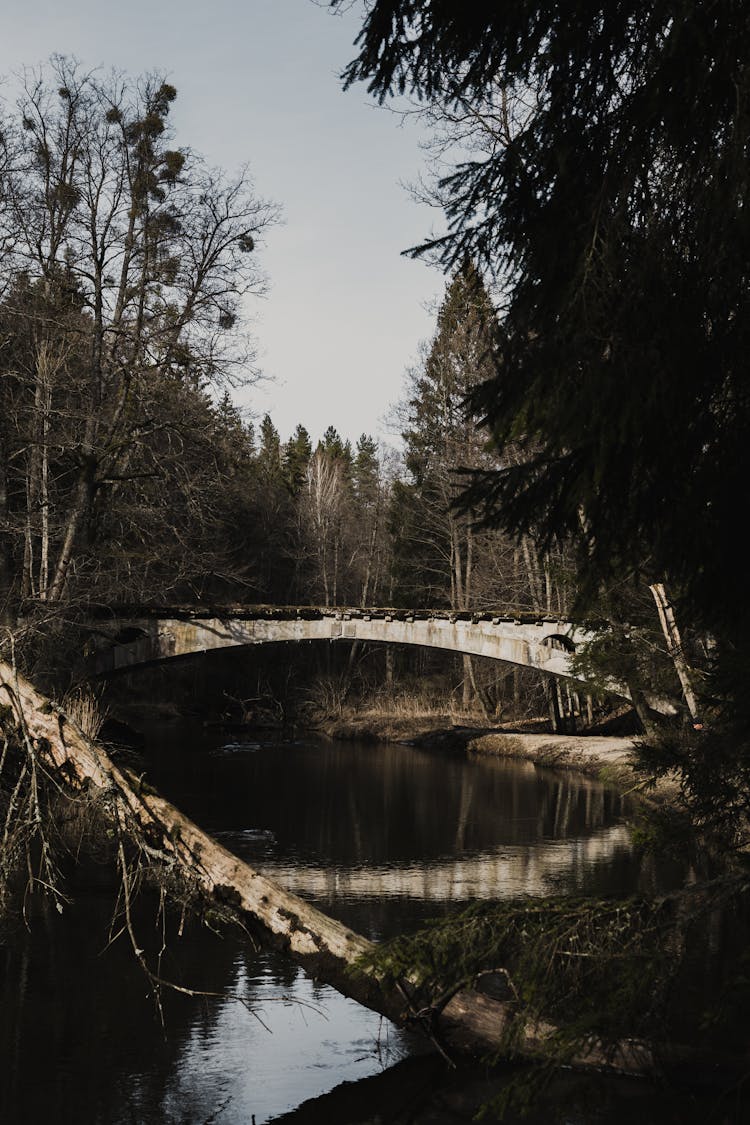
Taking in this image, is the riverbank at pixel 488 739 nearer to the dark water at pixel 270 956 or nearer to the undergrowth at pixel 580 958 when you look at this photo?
the dark water at pixel 270 956

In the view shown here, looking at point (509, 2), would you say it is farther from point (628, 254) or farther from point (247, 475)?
point (247, 475)

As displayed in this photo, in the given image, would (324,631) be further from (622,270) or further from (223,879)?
(622,270)

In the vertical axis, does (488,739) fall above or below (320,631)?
below

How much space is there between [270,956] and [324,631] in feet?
63.6

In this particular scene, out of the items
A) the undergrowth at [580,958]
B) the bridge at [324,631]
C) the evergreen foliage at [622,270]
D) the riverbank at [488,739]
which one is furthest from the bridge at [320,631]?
the evergreen foliage at [622,270]

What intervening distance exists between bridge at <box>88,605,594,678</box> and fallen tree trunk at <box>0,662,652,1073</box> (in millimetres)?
19016

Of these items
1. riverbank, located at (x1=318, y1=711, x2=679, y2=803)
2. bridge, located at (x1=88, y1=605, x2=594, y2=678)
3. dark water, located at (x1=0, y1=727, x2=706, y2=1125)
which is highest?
bridge, located at (x1=88, y1=605, x2=594, y2=678)

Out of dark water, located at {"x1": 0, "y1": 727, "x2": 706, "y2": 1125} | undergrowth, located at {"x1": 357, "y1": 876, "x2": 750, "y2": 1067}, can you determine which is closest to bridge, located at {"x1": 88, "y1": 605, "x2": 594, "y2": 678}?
dark water, located at {"x1": 0, "y1": 727, "x2": 706, "y2": 1125}

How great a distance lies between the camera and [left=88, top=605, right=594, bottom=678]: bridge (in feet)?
89.7

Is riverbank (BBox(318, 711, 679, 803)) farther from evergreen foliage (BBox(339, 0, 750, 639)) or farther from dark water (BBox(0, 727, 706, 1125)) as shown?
evergreen foliage (BBox(339, 0, 750, 639))

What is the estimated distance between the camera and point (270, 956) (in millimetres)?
10711

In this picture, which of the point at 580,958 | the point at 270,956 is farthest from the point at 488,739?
the point at 580,958

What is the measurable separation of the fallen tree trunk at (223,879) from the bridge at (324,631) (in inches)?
749

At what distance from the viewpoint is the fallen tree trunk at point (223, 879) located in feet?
24.2
